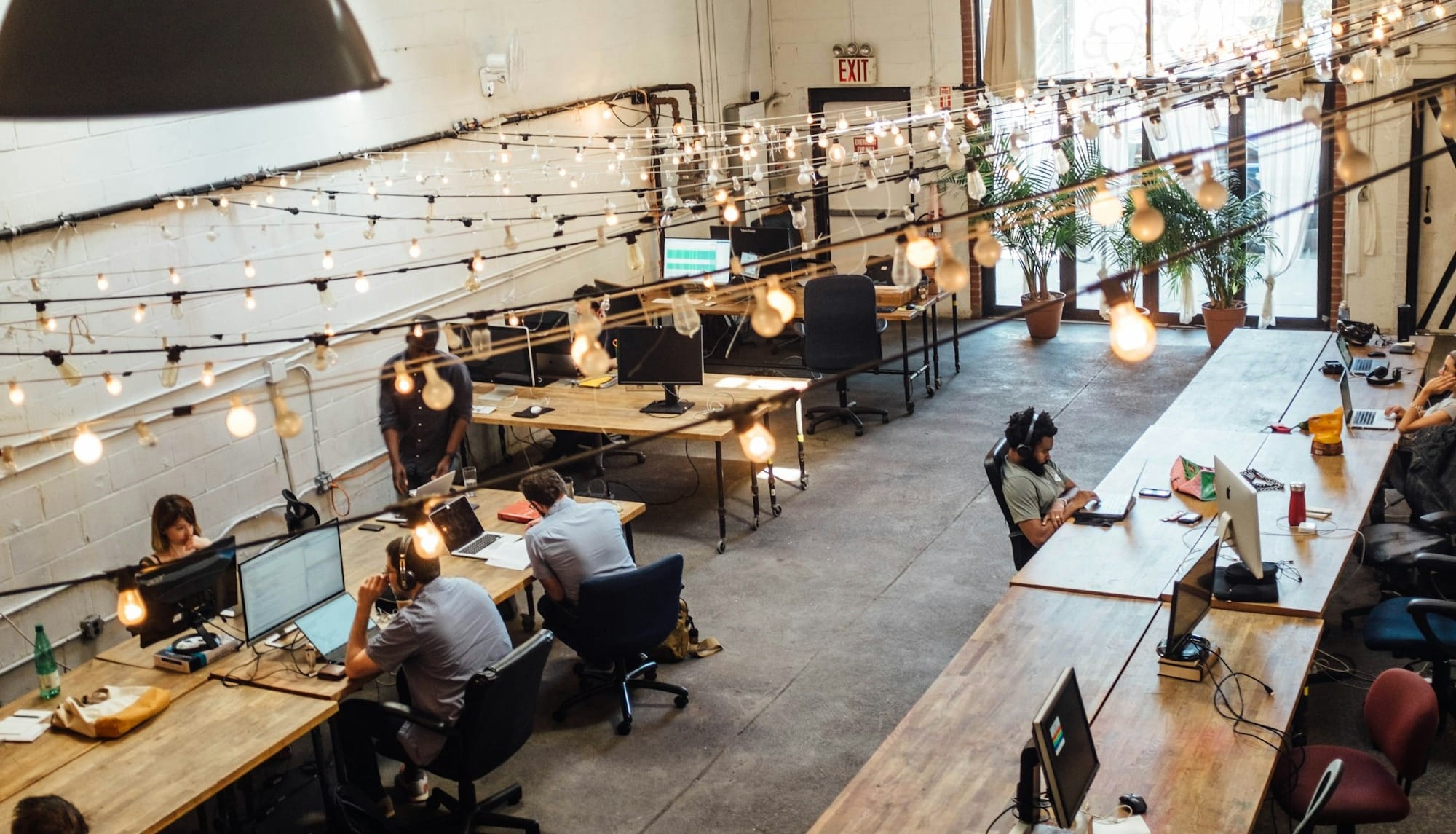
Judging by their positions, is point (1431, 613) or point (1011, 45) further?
point (1011, 45)

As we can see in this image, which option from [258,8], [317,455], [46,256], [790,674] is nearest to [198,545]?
[46,256]

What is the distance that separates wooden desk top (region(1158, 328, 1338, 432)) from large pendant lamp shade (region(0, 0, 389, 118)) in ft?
22.5

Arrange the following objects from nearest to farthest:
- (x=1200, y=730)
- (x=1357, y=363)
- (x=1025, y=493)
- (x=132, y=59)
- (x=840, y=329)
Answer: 1. (x=132, y=59)
2. (x=1200, y=730)
3. (x=1025, y=493)
4. (x=1357, y=363)
5. (x=840, y=329)

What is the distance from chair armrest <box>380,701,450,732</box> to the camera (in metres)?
5.23

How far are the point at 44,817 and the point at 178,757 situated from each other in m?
0.74

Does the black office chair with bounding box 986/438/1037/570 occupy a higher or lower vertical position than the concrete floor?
higher

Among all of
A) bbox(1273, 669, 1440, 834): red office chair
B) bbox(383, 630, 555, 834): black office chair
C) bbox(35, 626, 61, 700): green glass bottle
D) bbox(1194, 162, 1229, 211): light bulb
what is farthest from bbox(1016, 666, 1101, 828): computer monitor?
bbox(35, 626, 61, 700): green glass bottle

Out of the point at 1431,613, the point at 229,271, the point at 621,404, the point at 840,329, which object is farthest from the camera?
the point at 840,329

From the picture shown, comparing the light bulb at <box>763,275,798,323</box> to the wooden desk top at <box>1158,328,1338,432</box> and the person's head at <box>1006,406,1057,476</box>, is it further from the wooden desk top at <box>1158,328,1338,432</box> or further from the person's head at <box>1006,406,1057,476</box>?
the wooden desk top at <box>1158,328,1338,432</box>

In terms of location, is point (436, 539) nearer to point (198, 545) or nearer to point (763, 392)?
point (198, 545)

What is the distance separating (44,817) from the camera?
4.11m

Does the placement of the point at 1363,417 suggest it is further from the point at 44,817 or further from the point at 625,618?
the point at 44,817

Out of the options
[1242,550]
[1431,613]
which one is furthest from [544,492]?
[1431,613]

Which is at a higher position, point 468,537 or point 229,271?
point 229,271
